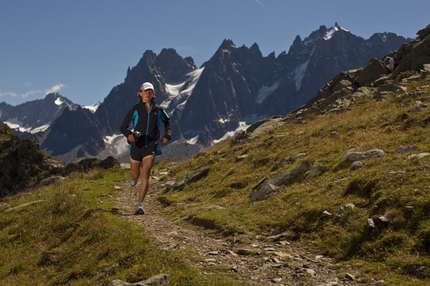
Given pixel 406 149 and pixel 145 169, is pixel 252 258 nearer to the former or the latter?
pixel 145 169

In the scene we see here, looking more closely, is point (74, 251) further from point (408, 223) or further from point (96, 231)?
point (408, 223)

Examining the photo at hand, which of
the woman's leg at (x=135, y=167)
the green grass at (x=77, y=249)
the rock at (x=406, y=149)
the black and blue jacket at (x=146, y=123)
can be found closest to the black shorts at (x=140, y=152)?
the black and blue jacket at (x=146, y=123)

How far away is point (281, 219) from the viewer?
10023mm

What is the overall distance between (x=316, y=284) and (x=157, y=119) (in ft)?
26.7

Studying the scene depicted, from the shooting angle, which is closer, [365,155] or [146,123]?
[365,155]

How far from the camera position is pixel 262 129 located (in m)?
29.8

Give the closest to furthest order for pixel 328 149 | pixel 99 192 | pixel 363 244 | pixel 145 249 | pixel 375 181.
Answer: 1. pixel 363 244
2. pixel 145 249
3. pixel 375 181
4. pixel 328 149
5. pixel 99 192

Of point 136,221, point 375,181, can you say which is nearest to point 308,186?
point 375,181

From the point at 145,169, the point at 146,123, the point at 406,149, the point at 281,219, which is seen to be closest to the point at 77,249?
the point at 145,169

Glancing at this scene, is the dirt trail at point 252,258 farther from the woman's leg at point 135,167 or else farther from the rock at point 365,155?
the rock at point 365,155

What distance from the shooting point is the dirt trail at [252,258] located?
682 cm

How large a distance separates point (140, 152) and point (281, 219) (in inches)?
215

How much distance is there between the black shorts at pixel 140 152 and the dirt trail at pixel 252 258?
8.88 feet

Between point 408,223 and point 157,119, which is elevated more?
point 157,119
